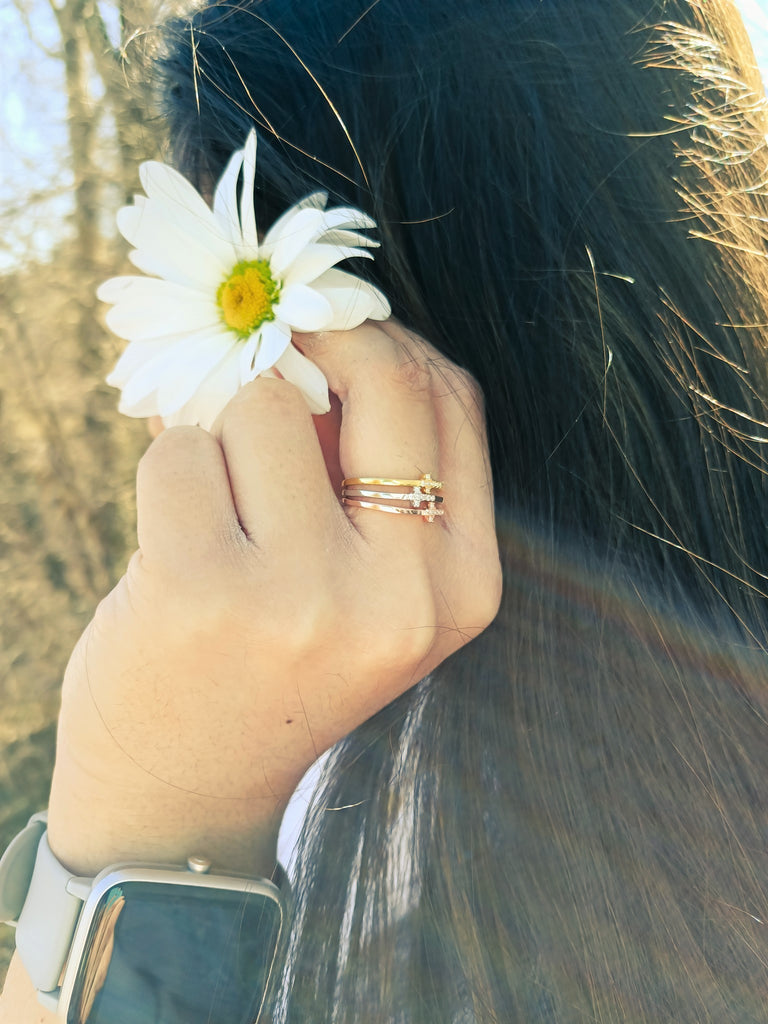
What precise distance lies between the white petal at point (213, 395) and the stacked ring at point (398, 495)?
13 centimetres

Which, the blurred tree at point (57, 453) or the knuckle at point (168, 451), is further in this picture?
the blurred tree at point (57, 453)

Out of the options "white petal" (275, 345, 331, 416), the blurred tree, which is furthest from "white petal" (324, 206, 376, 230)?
the blurred tree

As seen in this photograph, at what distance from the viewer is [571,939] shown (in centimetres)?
62

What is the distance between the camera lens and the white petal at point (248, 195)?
59cm

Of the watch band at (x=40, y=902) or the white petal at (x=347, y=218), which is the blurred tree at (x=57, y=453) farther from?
the white petal at (x=347, y=218)

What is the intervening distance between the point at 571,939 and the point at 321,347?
1.72 ft

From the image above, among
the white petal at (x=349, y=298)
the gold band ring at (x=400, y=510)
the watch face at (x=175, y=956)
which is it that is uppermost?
the white petal at (x=349, y=298)

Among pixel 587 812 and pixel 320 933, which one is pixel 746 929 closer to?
pixel 587 812

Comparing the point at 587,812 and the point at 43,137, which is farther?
the point at 43,137

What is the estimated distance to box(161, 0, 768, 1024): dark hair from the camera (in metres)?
0.61

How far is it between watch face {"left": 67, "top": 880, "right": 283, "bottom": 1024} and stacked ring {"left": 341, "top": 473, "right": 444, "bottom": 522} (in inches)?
14.7

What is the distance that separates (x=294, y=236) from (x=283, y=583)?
27cm

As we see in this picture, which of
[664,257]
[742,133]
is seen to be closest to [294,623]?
[664,257]

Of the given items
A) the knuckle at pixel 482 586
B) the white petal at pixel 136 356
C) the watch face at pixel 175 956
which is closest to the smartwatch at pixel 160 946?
the watch face at pixel 175 956
